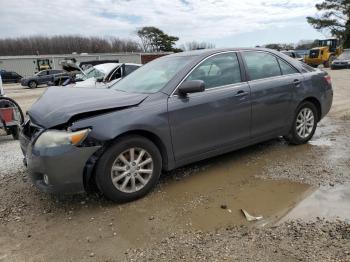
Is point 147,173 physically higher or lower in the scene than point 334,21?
lower

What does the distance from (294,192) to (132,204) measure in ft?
5.86

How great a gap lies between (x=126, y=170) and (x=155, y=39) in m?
80.5

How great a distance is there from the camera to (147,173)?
12.7 feet

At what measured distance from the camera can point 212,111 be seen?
4285mm

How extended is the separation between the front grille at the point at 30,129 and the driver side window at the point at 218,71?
180 cm

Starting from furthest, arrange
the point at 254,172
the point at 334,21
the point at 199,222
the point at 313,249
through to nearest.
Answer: the point at 334,21 → the point at 254,172 → the point at 199,222 → the point at 313,249

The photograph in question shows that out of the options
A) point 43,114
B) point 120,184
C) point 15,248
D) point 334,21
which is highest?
point 334,21

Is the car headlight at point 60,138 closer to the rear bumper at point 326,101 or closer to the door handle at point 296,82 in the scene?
the door handle at point 296,82

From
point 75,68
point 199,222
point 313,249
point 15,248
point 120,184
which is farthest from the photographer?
point 75,68

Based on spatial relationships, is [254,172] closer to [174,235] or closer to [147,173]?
[147,173]

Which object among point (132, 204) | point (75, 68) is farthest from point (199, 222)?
point (75, 68)

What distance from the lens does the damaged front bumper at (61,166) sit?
3379mm

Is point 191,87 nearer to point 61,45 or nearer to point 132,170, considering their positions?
point 132,170

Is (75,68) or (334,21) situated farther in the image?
(334,21)
